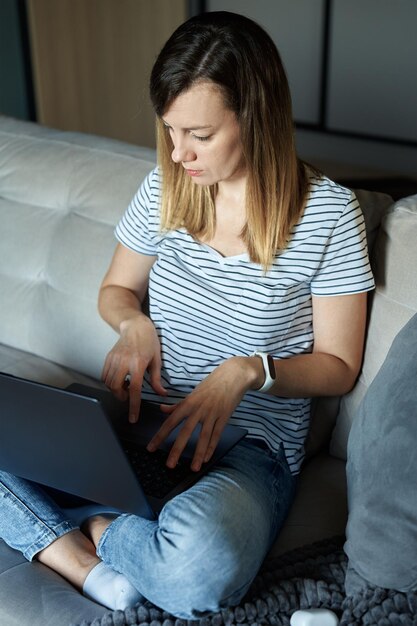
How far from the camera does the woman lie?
1.18 meters

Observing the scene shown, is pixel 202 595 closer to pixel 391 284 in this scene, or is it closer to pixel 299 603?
pixel 299 603

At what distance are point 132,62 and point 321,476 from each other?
3186 millimetres

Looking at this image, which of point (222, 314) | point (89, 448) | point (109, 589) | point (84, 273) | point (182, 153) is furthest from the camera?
point (84, 273)

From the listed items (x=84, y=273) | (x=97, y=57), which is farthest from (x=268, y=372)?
(x=97, y=57)

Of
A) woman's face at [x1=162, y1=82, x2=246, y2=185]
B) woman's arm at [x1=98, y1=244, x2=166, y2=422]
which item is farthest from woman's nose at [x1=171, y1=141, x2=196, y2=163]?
woman's arm at [x1=98, y1=244, x2=166, y2=422]

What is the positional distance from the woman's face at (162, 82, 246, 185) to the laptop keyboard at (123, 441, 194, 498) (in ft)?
1.47

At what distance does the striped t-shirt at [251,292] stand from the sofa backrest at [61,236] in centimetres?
18

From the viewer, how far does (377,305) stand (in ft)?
4.60

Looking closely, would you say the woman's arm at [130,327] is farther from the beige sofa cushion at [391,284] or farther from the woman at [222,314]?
the beige sofa cushion at [391,284]

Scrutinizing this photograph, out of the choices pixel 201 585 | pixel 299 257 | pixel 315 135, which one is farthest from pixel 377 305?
pixel 315 135

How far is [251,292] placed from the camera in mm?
1395

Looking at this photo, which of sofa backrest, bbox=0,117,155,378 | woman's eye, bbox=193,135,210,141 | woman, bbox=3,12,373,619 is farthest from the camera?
sofa backrest, bbox=0,117,155,378

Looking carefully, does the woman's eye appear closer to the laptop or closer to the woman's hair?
the woman's hair

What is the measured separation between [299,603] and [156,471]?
0.95 ft
